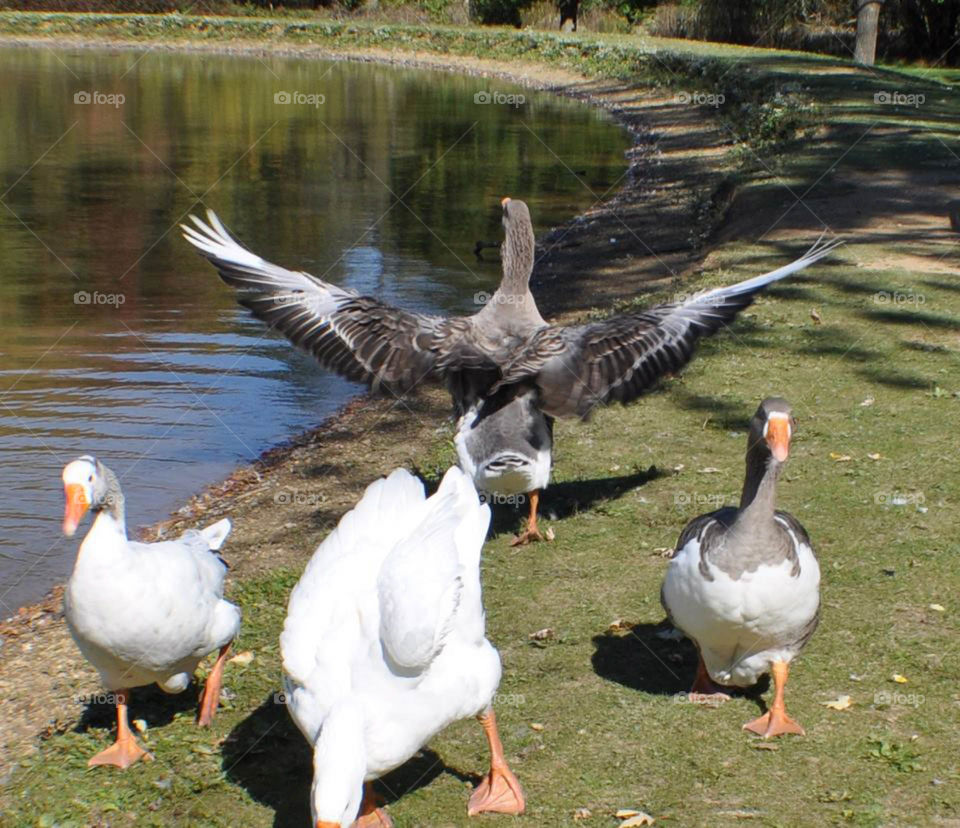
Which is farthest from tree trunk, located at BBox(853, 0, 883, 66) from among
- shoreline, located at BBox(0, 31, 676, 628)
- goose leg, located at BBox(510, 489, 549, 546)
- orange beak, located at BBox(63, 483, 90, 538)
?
orange beak, located at BBox(63, 483, 90, 538)

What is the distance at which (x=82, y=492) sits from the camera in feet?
17.0

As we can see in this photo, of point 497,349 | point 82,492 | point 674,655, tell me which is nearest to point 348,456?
point 497,349

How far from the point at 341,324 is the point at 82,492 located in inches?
117

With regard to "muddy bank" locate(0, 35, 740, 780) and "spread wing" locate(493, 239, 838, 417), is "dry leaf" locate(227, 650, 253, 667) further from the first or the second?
"spread wing" locate(493, 239, 838, 417)

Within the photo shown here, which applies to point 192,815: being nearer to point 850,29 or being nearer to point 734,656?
point 734,656

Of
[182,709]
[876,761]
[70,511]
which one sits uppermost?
[70,511]

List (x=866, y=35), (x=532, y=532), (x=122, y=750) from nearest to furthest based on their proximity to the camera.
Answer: (x=122, y=750) → (x=532, y=532) → (x=866, y=35)

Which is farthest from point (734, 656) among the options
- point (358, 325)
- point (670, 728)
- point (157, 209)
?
point (157, 209)

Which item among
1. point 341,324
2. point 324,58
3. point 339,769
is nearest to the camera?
point 339,769

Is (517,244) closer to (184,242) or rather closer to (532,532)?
(532,532)

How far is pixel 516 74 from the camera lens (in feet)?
160

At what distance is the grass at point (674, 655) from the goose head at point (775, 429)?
1260mm

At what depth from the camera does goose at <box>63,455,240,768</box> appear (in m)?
5.06

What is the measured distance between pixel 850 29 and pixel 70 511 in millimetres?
46755
